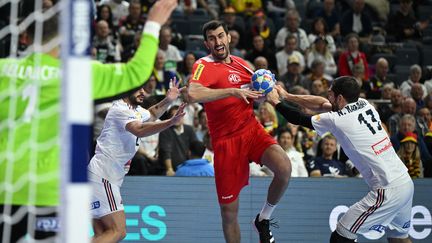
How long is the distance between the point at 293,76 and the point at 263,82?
7370mm

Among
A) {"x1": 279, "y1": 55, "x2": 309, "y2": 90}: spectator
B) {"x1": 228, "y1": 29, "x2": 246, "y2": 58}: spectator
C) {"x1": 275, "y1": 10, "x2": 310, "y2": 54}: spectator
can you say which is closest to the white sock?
{"x1": 279, "y1": 55, "x2": 309, "y2": 90}: spectator

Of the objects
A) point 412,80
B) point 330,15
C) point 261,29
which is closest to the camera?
point 412,80

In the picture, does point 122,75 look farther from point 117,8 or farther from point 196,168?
point 117,8

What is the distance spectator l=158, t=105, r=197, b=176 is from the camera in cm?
1346

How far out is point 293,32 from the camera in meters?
18.1

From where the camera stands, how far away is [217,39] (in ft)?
31.7

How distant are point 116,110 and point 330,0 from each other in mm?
10899

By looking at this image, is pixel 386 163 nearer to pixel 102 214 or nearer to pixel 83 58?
pixel 102 214

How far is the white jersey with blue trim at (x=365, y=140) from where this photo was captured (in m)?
9.41

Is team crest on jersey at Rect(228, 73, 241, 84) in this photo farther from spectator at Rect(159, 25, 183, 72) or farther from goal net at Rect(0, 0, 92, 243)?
spectator at Rect(159, 25, 183, 72)

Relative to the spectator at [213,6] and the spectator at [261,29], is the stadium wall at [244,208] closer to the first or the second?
the spectator at [261,29]

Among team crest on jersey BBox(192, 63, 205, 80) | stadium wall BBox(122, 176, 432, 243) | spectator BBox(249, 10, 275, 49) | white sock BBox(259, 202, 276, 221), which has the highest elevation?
spectator BBox(249, 10, 275, 49)

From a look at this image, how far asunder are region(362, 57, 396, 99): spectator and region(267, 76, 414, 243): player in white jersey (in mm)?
6998

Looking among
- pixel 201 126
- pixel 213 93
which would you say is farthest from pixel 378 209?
pixel 201 126
